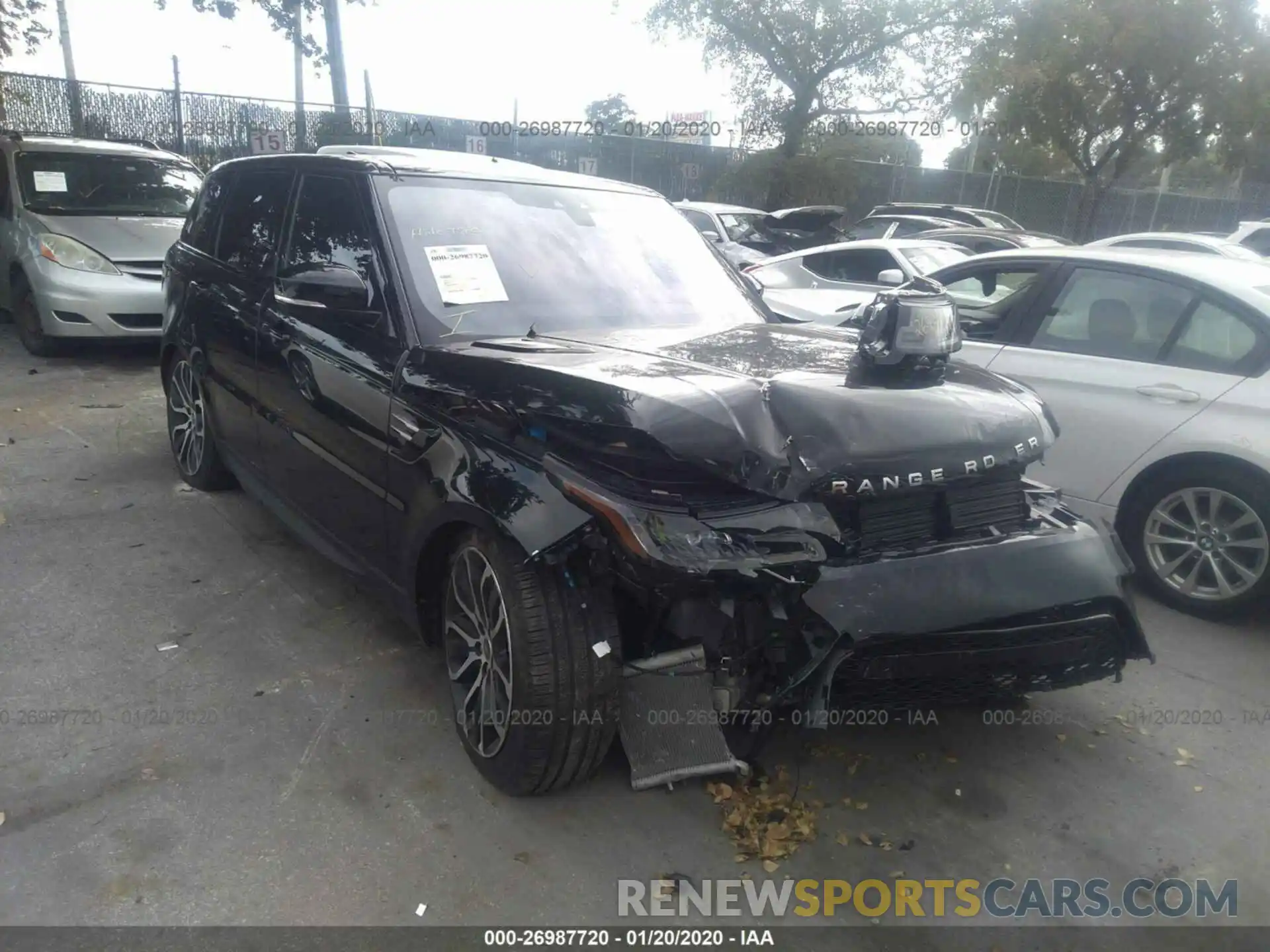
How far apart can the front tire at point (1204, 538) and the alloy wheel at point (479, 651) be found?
327cm

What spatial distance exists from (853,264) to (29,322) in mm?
7548

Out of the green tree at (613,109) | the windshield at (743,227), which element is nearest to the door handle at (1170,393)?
the windshield at (743,227)

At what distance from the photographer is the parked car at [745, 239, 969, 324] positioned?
8.20 meters

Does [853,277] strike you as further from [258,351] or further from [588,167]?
[588,167]

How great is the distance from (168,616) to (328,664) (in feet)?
2.79

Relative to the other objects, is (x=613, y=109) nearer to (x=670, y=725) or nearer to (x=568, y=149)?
(x=568, y=149)

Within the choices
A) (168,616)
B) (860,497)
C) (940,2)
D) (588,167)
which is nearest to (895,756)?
(860,497)

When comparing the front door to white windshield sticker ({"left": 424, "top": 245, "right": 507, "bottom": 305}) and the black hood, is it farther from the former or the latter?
the black hood

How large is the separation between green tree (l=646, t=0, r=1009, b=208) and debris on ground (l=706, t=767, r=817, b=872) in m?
22.1

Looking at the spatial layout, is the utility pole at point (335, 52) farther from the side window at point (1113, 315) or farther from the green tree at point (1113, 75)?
the green tree at point (1113, 75)

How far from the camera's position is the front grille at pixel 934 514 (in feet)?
8.68

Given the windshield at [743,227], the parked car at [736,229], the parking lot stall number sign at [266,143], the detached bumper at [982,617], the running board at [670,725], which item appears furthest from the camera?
the parking lot stall number sign at [266,143]

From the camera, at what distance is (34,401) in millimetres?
7109

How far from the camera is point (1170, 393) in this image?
4.35m
